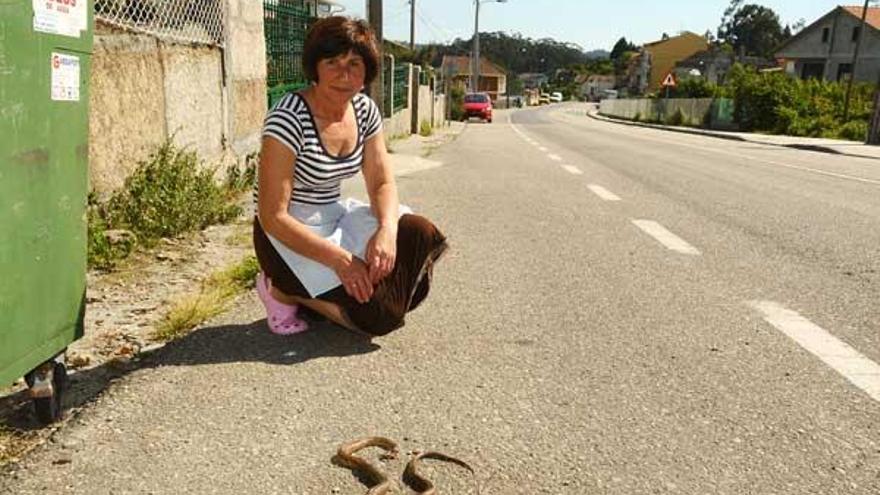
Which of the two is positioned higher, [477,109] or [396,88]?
[396,88]

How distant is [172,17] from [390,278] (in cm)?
399

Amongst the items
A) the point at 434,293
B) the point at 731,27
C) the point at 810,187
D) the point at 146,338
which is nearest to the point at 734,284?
the point at 434,293

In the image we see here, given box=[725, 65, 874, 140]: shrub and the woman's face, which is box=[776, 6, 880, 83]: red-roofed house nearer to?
box=[725, 65, 874, 140]: shrub

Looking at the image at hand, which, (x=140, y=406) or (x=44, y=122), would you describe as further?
(x=140, y=406)

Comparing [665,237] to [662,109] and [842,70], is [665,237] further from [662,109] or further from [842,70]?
[842,70]

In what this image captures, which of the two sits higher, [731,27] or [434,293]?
[731,27]

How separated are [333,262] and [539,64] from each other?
201 m

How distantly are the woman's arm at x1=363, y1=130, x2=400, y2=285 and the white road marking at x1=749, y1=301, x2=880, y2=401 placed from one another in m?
1.94

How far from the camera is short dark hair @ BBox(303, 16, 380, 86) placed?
3.39 meters

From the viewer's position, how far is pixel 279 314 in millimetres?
3711

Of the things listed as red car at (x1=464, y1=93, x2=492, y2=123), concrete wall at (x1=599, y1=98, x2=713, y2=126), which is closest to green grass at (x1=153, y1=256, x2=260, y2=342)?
concrete wall at (x1=599, y1=98, x2=713, y2=126)

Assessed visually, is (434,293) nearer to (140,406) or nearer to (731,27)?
(140,406)

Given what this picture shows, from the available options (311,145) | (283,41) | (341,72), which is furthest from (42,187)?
(283,41)

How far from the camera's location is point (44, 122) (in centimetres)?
245
